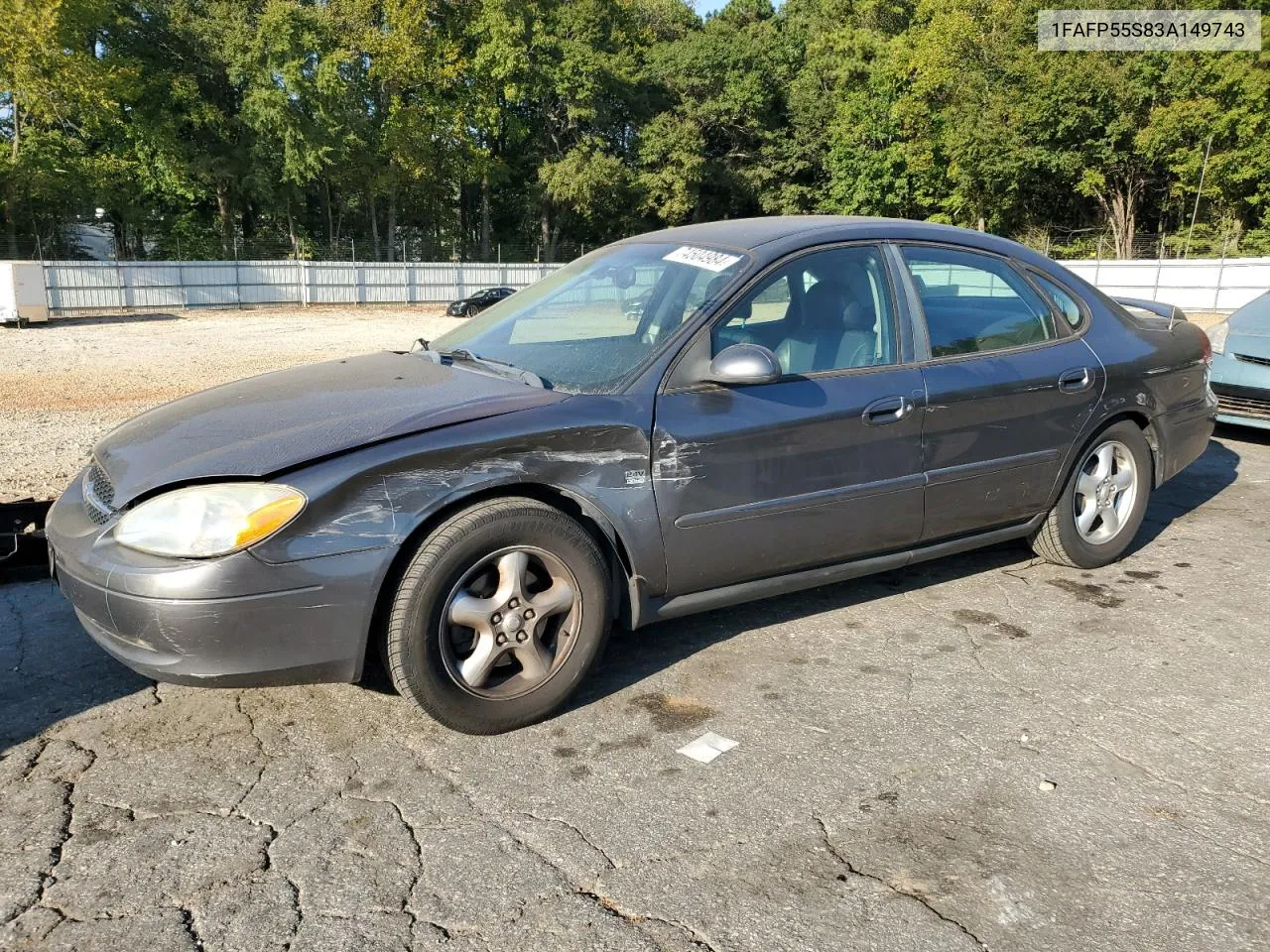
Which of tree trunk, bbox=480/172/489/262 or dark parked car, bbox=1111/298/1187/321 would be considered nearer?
dark parked car, bbox=1111/298/1187/321

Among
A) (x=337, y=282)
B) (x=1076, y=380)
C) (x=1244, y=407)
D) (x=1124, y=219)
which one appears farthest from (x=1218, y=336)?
(x=1124, y=219)

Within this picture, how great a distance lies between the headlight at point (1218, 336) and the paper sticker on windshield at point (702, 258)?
18.0ft

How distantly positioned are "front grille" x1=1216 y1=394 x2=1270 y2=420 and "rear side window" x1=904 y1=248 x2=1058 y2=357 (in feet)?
12.8

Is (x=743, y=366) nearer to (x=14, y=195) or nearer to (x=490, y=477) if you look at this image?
(x=490, y=477)

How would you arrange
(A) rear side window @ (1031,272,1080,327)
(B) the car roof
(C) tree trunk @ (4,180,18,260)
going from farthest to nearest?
(C) tree trunk @ (4,180,18,260) < (A) rear side window @ (1031,272,1080,327) < (B) the car roof

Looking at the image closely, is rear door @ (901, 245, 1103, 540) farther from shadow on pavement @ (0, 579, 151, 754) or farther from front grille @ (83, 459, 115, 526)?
shadow on pavement @ (0, 579, 151, 754)

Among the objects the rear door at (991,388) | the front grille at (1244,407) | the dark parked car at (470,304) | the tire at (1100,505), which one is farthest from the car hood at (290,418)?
the dark parked car at (470,304)

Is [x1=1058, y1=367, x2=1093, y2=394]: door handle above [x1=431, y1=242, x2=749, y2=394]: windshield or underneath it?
underneath

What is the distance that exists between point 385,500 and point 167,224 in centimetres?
Answer: 4561

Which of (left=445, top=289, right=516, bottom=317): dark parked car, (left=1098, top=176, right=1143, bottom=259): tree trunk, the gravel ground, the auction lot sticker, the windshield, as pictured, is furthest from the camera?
(left=1098, top=176, right=1143, bottom=259): tree trunk

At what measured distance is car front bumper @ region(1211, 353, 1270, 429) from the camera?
7285mm

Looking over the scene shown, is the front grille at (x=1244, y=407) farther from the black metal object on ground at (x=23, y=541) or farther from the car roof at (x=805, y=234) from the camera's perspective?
the black metal object on ground at (x=23, y=541)

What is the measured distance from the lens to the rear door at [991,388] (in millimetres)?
3902

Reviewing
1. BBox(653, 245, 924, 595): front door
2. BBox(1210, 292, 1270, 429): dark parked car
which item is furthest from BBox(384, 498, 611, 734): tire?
BBox(1210, 292, 1270, 429): dark parked car
